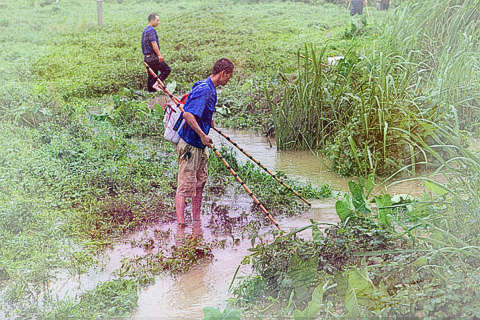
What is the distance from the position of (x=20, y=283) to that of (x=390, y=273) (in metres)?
2.84

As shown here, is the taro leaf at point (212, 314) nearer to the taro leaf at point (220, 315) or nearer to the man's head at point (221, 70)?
the taro leaf at point (220, 315)

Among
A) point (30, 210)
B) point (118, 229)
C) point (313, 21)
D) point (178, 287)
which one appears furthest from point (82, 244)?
point (313, 21)

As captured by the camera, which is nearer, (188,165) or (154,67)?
(188,165)

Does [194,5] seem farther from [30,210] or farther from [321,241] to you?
[321,241]

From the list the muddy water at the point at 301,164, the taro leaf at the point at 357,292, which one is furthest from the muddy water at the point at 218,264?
the taro leaf at the point at 357,292

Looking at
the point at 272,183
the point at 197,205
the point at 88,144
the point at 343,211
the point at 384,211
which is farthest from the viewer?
the point at 88,144

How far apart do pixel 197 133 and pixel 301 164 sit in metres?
2.89

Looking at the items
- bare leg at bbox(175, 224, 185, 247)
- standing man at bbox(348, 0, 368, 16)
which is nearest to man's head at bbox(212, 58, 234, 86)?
bare leg at bbox(175, 224, 185, 247)

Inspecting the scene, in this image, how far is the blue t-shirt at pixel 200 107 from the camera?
18.8ft

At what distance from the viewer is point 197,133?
5789 mm

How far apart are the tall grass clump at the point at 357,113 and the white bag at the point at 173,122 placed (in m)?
2.08

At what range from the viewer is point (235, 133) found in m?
10.3

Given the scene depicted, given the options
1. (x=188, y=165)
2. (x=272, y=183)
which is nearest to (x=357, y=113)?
(x=272, y=183)

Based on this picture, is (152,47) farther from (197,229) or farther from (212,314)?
(212,314)
